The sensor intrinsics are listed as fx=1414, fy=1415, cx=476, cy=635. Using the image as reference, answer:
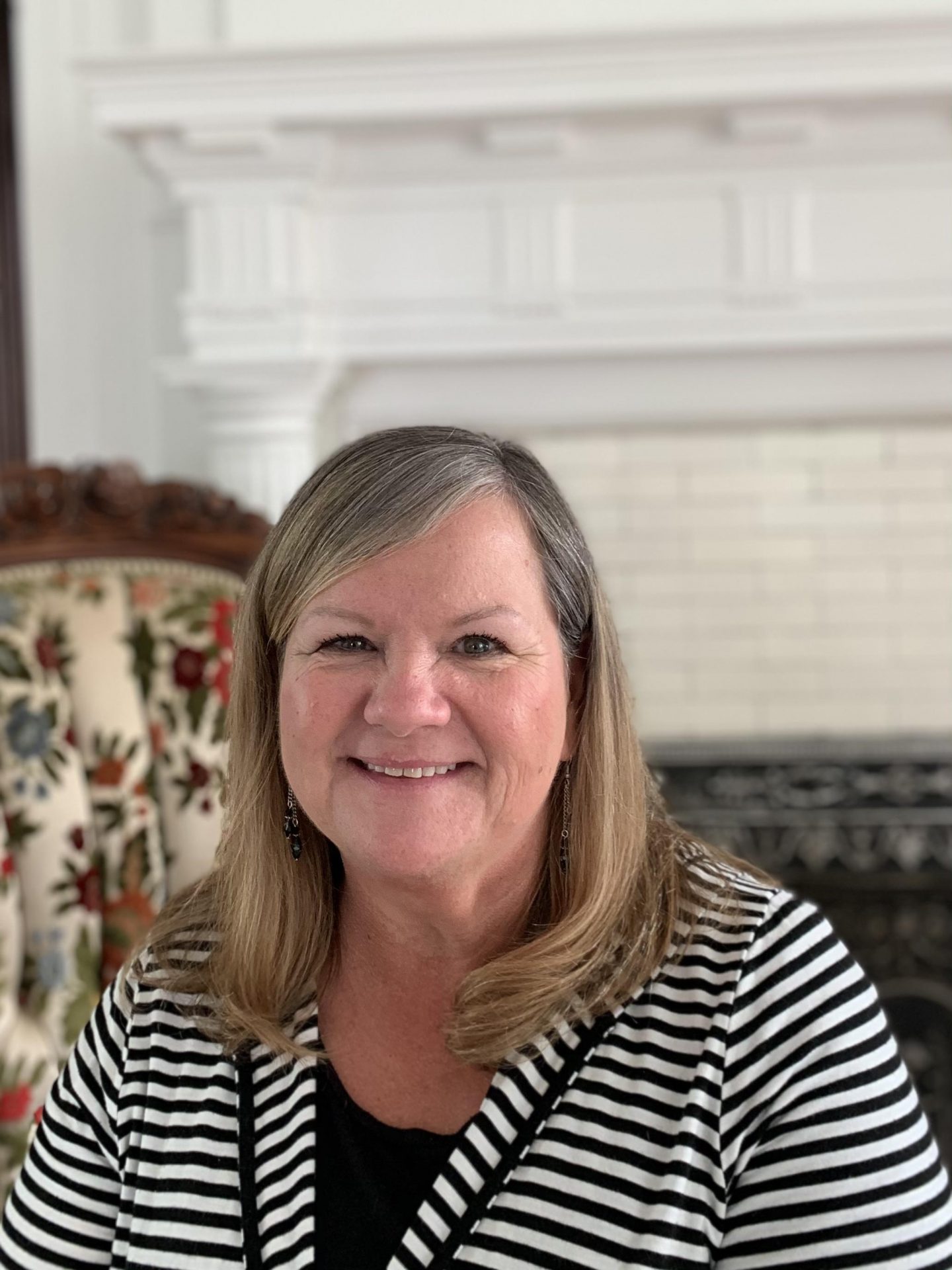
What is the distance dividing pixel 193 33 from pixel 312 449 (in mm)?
707

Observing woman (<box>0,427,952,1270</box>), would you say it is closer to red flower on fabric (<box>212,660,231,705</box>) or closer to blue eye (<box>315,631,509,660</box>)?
blue eye (<box>315,631,509,660</box>)

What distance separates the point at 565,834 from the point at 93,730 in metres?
0.67

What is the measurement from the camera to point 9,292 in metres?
2.45

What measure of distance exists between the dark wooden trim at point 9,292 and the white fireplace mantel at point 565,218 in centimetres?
38

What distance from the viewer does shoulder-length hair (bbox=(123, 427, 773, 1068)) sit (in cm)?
93

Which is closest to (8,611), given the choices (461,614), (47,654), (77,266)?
(47,654)

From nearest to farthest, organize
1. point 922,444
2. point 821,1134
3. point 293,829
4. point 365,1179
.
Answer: point 821,1134 < point 365,1179 < point 293,829 < point 922,444

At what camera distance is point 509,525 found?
93 cm

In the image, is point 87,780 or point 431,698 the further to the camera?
point 87,780

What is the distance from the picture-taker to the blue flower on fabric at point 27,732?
1.46 metres

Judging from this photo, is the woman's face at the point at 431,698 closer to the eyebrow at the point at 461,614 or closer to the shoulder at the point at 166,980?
the eyebrow at the point at 461,614

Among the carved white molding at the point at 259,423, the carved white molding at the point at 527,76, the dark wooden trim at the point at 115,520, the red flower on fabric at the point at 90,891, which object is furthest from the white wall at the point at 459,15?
the red flower on fabric at the point at 90,891

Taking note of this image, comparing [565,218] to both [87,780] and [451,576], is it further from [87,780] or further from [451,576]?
[451,576]

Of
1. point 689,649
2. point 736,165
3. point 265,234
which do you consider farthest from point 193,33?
point 689,649
